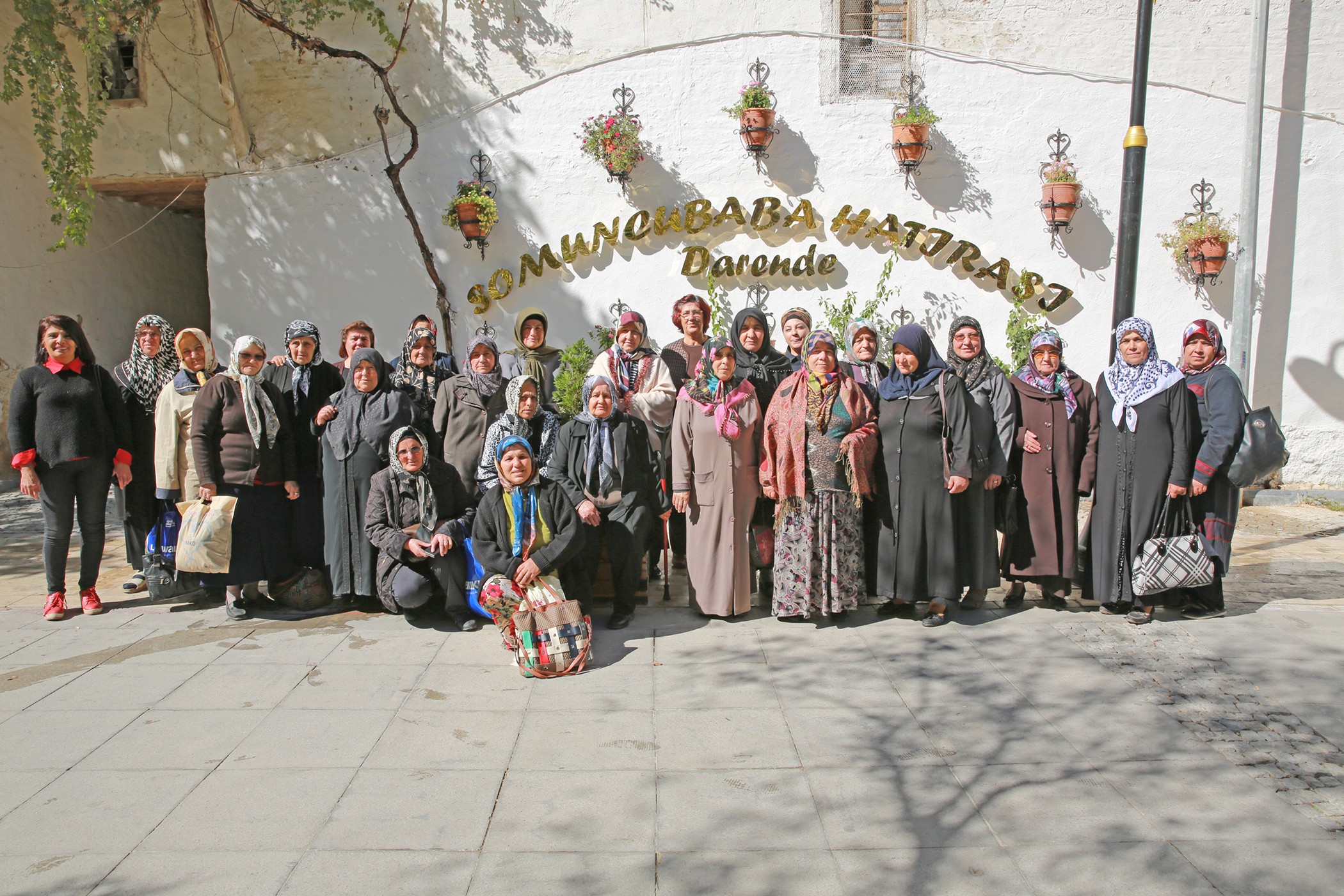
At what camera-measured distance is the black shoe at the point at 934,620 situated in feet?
17.4

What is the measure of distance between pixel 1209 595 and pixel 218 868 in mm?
5280

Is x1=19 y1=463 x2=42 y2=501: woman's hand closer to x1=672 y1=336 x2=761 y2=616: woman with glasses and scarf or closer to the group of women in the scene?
the group of women

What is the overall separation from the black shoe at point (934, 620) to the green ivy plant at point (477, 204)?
17.9ft

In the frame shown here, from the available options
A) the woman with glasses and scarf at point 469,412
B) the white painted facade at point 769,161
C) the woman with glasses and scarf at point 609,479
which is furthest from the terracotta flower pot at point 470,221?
the woman with glasses and scarf at point 609,479

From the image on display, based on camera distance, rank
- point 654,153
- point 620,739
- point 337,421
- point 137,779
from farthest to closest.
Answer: point 654,153, point 337,421, point 620,739, point 137,779

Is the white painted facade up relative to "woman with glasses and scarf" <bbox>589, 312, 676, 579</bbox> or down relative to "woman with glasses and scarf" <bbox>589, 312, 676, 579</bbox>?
up

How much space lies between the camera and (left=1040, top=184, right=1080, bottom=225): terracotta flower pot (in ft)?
27.1

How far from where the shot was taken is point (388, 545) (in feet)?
17.0

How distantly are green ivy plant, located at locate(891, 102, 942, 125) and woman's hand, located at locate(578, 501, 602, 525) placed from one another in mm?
5088

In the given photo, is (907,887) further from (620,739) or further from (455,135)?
(455,135)

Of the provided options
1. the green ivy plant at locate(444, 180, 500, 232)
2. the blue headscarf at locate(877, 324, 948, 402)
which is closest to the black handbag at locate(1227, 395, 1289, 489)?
the blue headscarf at locate(877, 324, 948, 402)

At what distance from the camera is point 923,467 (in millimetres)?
5289

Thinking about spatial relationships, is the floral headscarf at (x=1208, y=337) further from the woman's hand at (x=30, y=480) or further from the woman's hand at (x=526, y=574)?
the woman's hand at (x=30, y=480)

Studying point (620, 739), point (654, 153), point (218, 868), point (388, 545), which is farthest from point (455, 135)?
point (218, 868)
